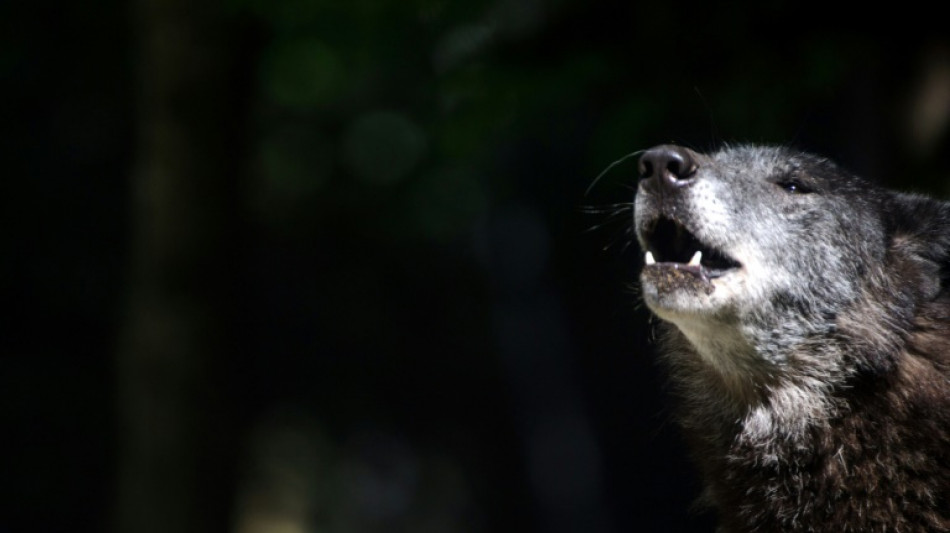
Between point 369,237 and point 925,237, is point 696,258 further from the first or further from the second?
point 369,237

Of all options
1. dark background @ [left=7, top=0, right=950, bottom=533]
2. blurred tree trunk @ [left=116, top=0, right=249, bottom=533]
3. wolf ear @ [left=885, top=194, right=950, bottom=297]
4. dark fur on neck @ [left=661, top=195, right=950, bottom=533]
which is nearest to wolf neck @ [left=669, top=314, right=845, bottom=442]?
dark fur on neck @ [left=661, top=195, right=950, bottom=533]

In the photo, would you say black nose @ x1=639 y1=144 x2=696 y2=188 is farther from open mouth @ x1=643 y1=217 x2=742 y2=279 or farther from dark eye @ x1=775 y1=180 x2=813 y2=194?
dark eye @ x1=775 y1=180 x2=813 y2=194

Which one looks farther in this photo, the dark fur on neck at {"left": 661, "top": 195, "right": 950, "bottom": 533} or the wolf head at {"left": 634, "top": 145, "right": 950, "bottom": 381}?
the wolf head at {"left": 634, "top": 145, "right": 950, "bottom": 381}

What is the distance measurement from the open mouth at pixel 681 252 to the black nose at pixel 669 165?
136 mm

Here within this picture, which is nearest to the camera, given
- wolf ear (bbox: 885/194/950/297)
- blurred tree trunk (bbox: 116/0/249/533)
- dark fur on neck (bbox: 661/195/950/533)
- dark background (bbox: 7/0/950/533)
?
dark fur on neck (bbox: 661/195/950/533)

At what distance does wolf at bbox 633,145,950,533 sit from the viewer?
4871 mm

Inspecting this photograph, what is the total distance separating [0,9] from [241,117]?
1.83 m

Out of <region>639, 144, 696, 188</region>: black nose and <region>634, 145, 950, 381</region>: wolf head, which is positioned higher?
<region>639, 144, 696, 188</region>: black nose

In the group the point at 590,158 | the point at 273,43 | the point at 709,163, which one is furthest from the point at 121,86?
the point at 709,163

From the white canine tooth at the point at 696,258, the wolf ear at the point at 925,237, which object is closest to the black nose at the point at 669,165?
the white canine tooth at the point at 696,258

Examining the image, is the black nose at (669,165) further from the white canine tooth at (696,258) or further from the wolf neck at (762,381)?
the wolf neck at (762,381)

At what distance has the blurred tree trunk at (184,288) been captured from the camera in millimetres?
9617

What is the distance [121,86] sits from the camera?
13.4m

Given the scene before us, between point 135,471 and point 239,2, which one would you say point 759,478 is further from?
point 135,471
